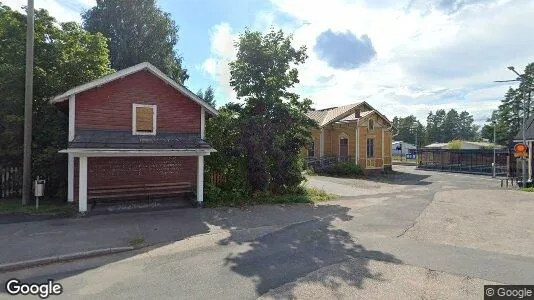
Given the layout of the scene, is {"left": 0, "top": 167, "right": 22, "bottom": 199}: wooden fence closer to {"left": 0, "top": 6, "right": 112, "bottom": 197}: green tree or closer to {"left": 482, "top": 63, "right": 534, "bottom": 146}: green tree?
{"left": 0, "top": 6, "right": 112, "bottom": 197}: green tree

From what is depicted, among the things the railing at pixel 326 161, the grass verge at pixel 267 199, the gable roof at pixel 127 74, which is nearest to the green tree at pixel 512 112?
the railing at pixel 326 161

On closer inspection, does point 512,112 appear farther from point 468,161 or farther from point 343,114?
point 343,114

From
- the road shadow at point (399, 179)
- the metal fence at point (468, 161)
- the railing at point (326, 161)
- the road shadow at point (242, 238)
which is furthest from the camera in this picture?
the metal fence at point (468, 161)

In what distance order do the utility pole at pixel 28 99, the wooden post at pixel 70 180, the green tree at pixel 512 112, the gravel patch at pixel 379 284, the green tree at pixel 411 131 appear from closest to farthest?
the gravel patch at pixel 379 284 → the utility pole at pixel 28 99 → the wooden post at pixel 70 180 → the green tree at pixel 512 112 → the green tree at pixel 411 131

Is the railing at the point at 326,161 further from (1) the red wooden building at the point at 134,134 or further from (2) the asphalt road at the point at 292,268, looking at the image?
(2) the asphalt road at the point at 292,268

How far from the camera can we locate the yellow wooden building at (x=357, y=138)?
30766 millimetres

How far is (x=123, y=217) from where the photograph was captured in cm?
1121

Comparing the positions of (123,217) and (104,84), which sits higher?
(104,84)

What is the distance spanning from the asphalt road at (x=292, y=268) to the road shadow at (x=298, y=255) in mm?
20

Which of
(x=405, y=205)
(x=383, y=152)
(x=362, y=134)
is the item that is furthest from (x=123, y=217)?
(x=383, y=152)

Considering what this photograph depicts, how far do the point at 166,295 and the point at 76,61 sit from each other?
43.2 ft

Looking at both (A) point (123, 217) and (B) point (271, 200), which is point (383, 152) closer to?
(B) point (271, 200)

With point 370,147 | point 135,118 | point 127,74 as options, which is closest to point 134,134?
point 135,118

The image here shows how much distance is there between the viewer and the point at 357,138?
100ft
